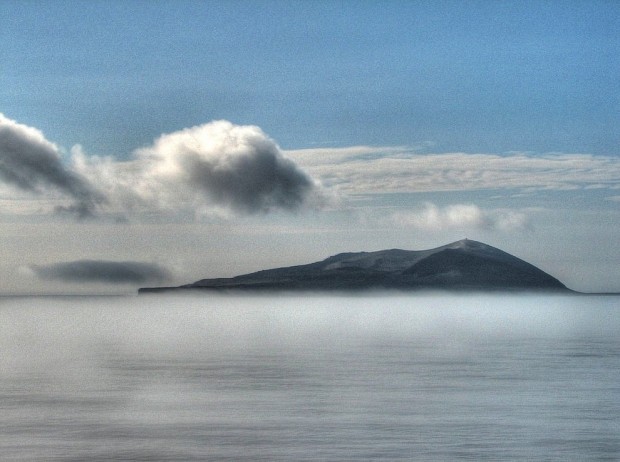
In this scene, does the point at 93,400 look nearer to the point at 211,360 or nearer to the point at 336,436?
the point at 336,436

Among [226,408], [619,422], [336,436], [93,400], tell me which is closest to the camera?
[336,436]

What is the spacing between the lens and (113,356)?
58.6 meters

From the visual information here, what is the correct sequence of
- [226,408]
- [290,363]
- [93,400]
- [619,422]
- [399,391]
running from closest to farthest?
[619,422] < [226,408] < [93,400] < [399,391] < [290,363]

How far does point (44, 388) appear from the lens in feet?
133

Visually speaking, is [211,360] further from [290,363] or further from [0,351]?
[0,351]

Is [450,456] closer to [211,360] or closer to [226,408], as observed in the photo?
[226,408]

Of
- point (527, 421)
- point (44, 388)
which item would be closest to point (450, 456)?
point (527, 421)

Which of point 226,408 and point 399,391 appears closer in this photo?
point 226,408

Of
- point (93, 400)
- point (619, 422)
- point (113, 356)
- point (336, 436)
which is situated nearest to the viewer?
point (336, 436)

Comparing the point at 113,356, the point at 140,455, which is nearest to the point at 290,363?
the point at 113,356

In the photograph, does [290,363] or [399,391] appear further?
[290,363]

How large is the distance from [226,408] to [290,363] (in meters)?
18.2

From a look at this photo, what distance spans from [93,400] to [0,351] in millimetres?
30453

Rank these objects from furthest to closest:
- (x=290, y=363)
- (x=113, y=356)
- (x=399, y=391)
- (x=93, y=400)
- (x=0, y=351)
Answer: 1. (x=0, y=351)
2. (x=113, y=356)
3. (x=290, y=363)
4. (x=399, y=391)
5. (x=93, y=400)
